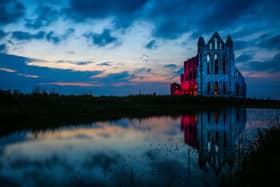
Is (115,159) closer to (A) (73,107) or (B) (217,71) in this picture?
(A) (73,107)

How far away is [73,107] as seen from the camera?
120 ft

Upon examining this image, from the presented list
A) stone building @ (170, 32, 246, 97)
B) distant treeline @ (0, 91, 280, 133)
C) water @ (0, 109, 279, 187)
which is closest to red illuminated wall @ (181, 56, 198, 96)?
stone building @ (170, 32, 246, 97)

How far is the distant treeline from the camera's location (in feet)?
84.1

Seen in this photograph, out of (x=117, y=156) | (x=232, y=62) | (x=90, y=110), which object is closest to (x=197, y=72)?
(x=232, y=62)

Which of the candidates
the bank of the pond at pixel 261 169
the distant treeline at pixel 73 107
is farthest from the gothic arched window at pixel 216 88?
the bank of the pond at pixel 261 169

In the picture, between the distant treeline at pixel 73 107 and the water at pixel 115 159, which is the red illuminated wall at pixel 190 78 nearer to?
the distant treeline at pixel 73 107

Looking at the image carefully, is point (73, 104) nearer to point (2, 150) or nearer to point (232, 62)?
point (2, 150)

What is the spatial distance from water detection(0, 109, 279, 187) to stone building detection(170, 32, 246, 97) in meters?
47.3

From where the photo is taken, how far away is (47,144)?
51.6 feet

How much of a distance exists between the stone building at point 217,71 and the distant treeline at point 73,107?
759cm

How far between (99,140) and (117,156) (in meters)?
5.11

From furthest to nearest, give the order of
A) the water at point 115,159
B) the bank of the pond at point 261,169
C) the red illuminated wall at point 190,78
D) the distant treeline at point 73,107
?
the red illuminated wall at point 190,78 → the distant treeline at point 73,107 → the water at point 115,159 → the bank of the pond at point 261,169

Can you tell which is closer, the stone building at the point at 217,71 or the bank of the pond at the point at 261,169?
the bank of the pond at the point at 261,169

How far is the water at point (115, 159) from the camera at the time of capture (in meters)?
8.80
